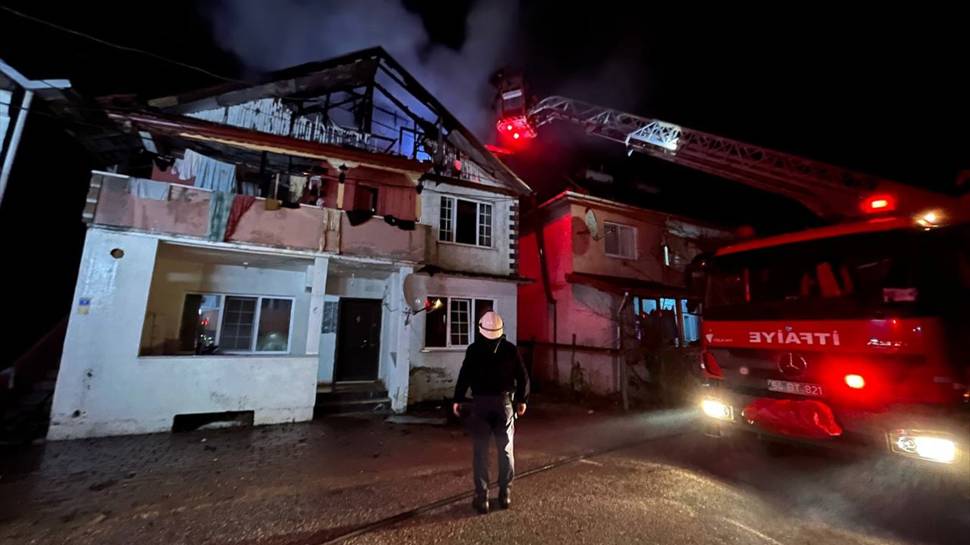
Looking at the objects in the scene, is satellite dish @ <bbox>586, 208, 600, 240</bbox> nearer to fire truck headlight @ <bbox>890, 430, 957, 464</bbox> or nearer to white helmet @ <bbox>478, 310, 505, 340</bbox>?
white helmet @ <bbox>478, 310, 505, 340</bbox>

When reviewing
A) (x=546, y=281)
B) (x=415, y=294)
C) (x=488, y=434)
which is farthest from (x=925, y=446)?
(x=546, y=281)

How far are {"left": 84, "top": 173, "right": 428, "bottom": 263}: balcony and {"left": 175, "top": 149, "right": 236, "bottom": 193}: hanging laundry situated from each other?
1.68 m

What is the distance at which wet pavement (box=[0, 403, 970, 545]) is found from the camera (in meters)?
3.59

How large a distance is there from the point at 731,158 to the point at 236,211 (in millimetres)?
12521

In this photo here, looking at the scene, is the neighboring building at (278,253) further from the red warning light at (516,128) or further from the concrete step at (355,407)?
the red warning light at (516,128)

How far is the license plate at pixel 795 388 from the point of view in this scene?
438 cm

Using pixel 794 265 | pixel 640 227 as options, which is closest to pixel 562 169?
pixel 640 227

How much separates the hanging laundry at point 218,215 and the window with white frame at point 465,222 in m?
5.47

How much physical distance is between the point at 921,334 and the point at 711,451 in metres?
3.44

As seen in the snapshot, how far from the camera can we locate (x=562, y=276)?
12836 millimetres

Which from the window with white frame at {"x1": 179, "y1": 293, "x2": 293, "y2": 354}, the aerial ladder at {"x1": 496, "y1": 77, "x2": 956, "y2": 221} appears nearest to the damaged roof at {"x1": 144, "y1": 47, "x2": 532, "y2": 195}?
the aerial ladder at {"x1": 496, "y1": 77, "x2": 956, "y2": 221}

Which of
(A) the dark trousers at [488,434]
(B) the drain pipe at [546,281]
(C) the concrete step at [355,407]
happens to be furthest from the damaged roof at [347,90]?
(A) the dark trousers at [488,434]

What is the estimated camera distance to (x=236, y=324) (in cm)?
1018

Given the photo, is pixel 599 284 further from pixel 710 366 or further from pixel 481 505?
pixel 481 505
